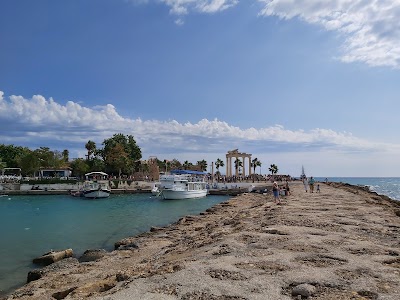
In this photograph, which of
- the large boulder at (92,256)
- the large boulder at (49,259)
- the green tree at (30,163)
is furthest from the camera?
the green tree at (30,163)

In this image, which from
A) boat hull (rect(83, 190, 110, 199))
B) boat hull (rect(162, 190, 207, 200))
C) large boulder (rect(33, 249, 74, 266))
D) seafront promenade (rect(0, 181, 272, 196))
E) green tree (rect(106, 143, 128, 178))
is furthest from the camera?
green tree (rect(106, 143, 128, 178))

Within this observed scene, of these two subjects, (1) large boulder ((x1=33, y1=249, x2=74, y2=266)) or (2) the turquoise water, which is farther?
(2) the turquoise water

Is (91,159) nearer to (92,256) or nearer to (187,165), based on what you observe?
(187,165)

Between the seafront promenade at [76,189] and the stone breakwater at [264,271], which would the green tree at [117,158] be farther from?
the stone breakwater at [264,271]

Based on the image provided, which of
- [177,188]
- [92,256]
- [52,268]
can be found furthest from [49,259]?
[177,188]

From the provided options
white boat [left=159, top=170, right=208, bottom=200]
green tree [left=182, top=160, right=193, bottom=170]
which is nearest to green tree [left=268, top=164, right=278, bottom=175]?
green tree [left=182, top=160, right=193, bottom=170]

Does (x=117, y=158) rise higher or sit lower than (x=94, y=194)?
higher

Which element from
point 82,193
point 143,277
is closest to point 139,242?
point 143,277

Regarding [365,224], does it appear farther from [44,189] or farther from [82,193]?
[44,189]

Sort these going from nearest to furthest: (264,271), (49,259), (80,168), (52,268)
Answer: (264,271) < (52,268) < (49,259) < (80,168)

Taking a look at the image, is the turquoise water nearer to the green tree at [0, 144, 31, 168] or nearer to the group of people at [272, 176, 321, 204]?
the group of people at [272, 176, 321, 204]

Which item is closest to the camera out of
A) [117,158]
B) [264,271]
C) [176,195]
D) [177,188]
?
[264,271]

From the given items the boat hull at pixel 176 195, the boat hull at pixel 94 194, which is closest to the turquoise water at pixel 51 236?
the boat hull at pixel 176 195

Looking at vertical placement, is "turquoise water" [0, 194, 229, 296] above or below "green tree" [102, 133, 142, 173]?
below
